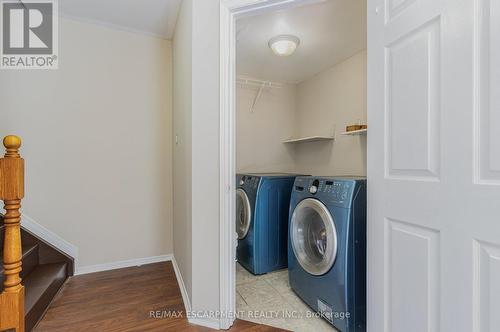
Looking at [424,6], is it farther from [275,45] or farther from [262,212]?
[262,212]

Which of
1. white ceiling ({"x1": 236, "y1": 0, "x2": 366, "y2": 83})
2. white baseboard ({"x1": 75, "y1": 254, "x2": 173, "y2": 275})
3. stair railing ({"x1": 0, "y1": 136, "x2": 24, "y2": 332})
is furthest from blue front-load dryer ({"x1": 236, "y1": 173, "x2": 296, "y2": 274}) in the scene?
stair railing ({"x1": 0, "y1": 136, "x2": 24, "y2": 332})

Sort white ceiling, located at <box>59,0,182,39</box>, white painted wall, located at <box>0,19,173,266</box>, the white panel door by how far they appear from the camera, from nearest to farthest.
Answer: the white panel door, white ceiling, located at <box>59,0,182,39</box>, white painted wall, located at <box>0,19,173,266</box>

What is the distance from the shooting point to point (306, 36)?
220 centimetres

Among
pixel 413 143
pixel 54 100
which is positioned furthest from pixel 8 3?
pixel 413 143

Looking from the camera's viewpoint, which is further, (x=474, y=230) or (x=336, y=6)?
(x=336, y=6)

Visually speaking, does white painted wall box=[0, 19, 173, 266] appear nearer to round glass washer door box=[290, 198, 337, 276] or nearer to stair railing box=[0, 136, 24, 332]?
round glass washer door box=[290, 198, 337, 276]

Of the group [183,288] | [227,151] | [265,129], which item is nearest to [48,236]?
[183,288]

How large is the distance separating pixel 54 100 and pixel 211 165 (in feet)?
5.53

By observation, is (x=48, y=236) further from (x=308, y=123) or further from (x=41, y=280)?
(x=308, y=123)

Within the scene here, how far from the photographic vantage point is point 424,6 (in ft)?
3.02

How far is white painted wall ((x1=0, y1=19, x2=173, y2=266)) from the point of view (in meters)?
2.11

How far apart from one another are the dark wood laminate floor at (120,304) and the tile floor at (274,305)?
4.5 inches

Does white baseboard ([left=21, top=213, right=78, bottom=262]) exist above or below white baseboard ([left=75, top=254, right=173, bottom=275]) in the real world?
above

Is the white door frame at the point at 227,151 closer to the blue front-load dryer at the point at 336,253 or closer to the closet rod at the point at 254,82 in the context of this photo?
the blue front-load dryer at the point at 336,253
